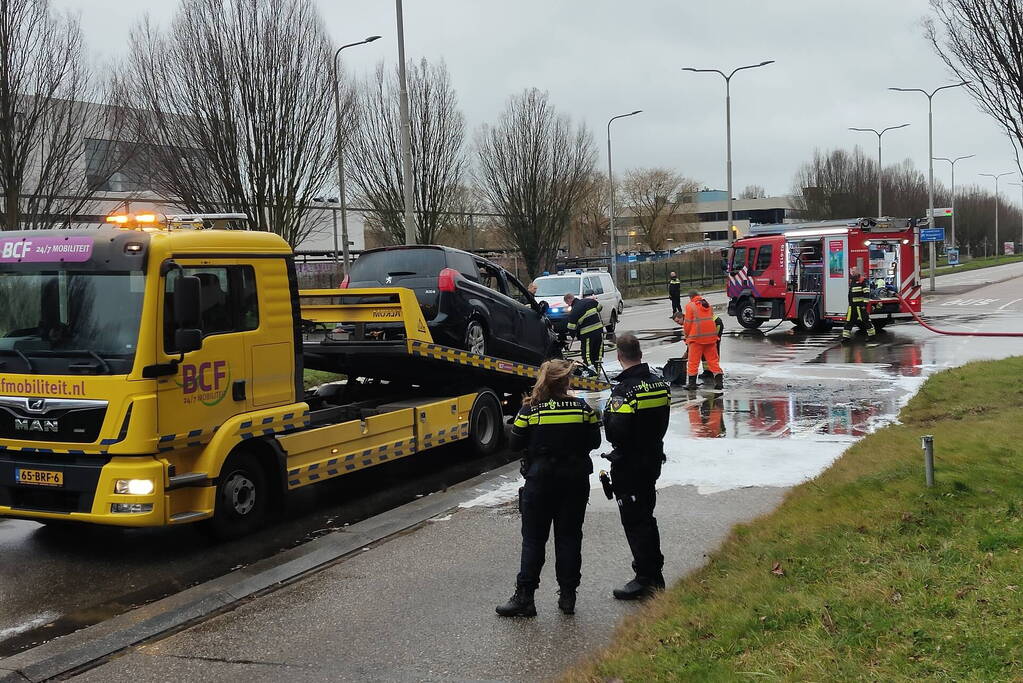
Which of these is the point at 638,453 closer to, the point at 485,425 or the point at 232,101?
the point at 485,425

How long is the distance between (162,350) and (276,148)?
14.9 meters

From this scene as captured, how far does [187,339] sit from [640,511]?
3.35m

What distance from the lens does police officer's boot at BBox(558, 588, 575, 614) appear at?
584cm

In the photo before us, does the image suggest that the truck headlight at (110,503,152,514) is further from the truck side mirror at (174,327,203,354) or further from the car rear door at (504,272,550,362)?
the car rear door at (504,272,550,362)

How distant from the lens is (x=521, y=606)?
5797 mm

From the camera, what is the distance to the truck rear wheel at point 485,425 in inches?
443

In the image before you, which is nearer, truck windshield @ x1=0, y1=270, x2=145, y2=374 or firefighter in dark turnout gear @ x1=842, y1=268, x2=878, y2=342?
truck windshield @ x1=0, y1=270, x2=145, y2=374

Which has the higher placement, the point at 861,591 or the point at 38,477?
the point at 38,477

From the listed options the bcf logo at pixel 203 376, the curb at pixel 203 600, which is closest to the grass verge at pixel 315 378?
the curb at pixel 203 600

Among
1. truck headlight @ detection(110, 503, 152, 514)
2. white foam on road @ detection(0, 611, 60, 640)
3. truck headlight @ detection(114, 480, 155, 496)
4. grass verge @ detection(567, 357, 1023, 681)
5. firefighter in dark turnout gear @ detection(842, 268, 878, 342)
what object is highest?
firefighter in dark turnout gear @ detection(842, 268, 878, 342)

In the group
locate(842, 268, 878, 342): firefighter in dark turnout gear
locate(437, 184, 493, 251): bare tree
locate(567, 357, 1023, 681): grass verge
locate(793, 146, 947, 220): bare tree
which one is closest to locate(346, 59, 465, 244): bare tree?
locate(437, 184, 493, 251): bare tree

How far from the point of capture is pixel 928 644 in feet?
14.6

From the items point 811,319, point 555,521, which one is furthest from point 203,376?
point 811,319

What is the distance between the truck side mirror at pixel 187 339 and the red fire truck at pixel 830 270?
71.6 ft
